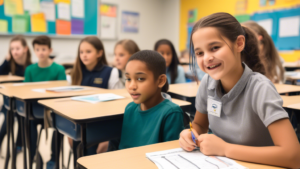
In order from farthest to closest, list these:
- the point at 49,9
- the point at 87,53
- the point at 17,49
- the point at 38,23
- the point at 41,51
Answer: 1. the point at 49,9
2. the point at 38,23
3. the point at 17,49
4. the point at 41,51
5. the point at 87,53

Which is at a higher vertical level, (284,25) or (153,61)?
(284,25)

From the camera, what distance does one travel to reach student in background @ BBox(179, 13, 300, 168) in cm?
76

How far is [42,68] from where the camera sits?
3.08m

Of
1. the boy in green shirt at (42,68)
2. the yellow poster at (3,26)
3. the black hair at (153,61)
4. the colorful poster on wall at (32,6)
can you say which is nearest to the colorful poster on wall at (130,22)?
the colorful poster on wall at (32,6)

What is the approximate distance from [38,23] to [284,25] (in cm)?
459

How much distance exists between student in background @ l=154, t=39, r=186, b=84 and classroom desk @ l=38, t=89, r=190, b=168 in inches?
54.9

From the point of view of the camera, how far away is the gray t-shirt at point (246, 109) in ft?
2.67

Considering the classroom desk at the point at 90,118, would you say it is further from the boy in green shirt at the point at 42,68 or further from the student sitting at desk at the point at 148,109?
the boy in green shirt at the point at 42,68

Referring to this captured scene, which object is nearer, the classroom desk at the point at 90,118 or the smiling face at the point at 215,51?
the smiling face at the point at 215,51

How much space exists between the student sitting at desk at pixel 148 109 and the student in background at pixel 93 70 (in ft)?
4.07

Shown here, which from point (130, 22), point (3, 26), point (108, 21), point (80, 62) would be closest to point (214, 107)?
point (80, 62)

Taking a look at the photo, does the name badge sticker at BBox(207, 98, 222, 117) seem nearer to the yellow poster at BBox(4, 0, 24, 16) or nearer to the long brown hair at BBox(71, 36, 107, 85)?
the long brown hair at BBox(71, 36, 107, 85)

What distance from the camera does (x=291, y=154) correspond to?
2.43 feet

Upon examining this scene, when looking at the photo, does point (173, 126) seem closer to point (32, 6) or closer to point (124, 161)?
point (124, 161)
